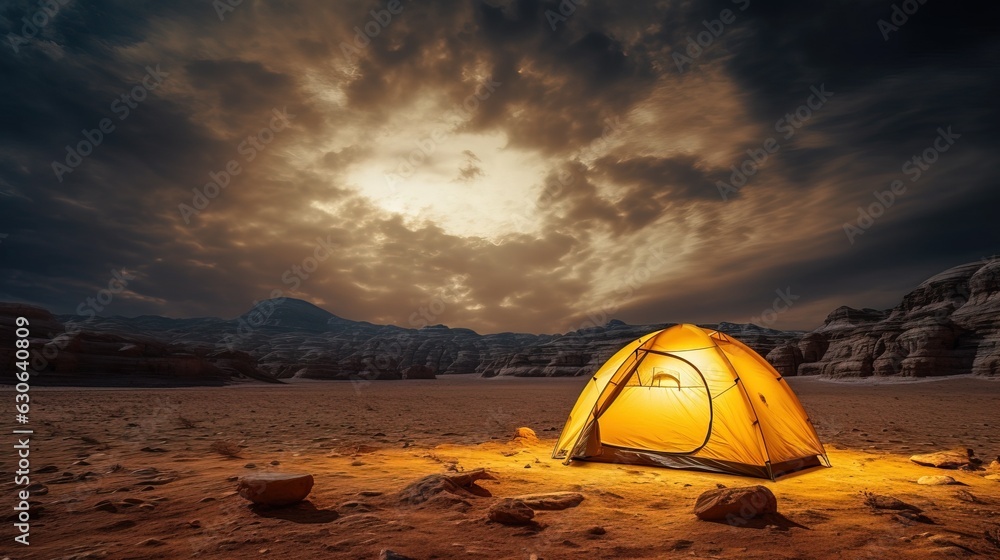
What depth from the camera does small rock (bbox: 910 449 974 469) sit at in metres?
8.96

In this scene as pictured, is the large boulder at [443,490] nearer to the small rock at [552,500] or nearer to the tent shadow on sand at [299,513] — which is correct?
the small rock at [552,500]

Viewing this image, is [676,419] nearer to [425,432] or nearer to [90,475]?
[425,432]

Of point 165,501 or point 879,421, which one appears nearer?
point 165,501

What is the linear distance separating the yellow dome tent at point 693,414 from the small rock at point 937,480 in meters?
1.75

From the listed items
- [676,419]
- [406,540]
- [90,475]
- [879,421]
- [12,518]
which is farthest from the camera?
[879,421]

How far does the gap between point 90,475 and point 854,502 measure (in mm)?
12195

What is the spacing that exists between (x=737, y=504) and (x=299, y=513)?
18.1ft

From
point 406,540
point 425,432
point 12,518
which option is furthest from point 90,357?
point 406,540

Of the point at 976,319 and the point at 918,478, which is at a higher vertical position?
the point at 976,319

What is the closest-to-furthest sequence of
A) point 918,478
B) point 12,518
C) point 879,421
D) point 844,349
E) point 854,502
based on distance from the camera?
point 12,518, point 854,502, point 918,478, point 879,421, point 844,349

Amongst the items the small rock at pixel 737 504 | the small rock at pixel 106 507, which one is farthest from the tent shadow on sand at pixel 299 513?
the small rock at pixel 737 504

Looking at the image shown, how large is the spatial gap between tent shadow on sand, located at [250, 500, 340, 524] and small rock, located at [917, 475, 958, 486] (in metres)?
9.85

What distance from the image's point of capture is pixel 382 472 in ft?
26.5

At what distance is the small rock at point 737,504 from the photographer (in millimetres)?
5355
